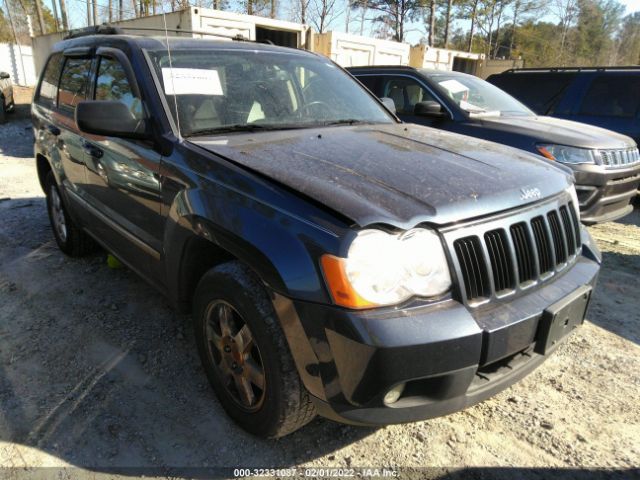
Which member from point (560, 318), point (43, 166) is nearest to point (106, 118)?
point (560, 318)

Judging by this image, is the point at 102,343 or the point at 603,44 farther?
the point at 603,44

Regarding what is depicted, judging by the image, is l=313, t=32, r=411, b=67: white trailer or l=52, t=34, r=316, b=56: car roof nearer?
l=52, t=34, r=316, b=56: car roof

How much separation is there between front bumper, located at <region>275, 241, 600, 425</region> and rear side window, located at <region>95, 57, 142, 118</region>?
1.61 m

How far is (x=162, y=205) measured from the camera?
250 centimetres

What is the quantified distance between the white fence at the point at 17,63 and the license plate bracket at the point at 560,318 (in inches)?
1033

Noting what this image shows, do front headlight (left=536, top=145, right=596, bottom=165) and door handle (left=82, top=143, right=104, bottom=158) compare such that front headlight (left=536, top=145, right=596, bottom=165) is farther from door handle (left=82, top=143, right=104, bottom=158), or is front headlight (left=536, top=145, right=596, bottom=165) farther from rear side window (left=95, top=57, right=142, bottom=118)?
door handle (left=82, top=143, right=104, bottom=158)

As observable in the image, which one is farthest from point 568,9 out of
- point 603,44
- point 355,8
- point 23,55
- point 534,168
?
point 534,168

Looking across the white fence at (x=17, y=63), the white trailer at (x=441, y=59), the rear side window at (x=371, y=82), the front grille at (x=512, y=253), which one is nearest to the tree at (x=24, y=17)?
the white fence at (x=17, y=63)

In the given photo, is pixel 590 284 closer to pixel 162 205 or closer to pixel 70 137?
pixel 162 205

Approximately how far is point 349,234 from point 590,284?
1333mm

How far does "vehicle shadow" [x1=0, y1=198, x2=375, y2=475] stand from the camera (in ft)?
7.15

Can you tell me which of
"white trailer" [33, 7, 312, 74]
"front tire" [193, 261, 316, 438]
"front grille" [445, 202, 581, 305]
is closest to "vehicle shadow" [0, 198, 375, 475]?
"front tire" [193, 261, 316, 438]

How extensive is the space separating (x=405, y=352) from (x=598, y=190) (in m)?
3.93

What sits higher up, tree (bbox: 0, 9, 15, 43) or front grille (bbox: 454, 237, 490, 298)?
tree (bbox: 0, 9, 15, 43)
